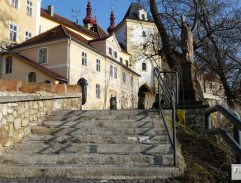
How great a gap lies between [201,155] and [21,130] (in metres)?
3.68

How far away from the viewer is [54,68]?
28234mm

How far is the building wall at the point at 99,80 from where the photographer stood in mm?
29031

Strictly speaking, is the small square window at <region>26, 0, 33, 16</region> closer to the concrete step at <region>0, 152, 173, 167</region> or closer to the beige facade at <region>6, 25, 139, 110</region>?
the beige facade at <region>6, 25, 139, 110</region>

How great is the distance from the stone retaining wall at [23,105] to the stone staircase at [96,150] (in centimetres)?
21

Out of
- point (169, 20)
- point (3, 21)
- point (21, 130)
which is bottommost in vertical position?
point (21, 130)

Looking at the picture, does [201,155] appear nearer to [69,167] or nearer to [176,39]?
[69,167]

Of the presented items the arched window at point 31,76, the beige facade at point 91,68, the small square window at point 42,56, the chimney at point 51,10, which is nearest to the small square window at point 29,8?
the beige facade at point 91,68

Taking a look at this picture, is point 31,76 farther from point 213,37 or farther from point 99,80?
point 213,37

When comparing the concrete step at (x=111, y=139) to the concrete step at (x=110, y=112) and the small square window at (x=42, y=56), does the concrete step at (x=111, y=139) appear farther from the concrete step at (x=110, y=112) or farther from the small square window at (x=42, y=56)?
the small square window at (x=42, y=56)

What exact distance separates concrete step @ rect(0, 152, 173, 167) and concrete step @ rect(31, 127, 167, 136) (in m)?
1.04

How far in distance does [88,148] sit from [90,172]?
1045mm

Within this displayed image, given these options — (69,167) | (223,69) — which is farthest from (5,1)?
(69,167)

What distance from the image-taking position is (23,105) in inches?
290

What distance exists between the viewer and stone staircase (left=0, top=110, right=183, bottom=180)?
17.7 feet
